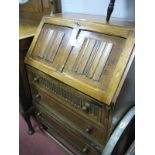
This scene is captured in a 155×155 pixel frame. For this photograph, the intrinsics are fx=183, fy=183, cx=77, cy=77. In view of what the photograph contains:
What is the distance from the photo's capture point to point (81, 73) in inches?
44.6

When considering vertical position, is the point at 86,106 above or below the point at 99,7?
below

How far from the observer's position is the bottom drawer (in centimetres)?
133

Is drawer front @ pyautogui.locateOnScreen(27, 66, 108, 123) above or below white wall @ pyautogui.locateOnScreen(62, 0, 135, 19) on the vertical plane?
below

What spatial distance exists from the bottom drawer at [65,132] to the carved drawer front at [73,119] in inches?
3.1

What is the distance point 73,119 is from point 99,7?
92 cm

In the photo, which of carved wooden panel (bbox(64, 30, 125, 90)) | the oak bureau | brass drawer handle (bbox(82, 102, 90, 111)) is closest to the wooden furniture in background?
the oak bureau

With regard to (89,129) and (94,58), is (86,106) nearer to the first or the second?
(89,129)

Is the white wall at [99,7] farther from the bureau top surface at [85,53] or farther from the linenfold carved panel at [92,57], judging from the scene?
the linenfold carved panel at [92,57]

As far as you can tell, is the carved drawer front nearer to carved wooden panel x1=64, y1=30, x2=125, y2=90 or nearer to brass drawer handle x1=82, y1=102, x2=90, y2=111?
brass drawer handle x1=82, y1=102, x2=90, y2=111

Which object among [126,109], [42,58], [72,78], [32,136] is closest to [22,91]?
[42,58]

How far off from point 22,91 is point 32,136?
0.56m

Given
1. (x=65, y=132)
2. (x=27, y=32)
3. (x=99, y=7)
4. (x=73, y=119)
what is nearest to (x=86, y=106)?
(x=73, y=119)
